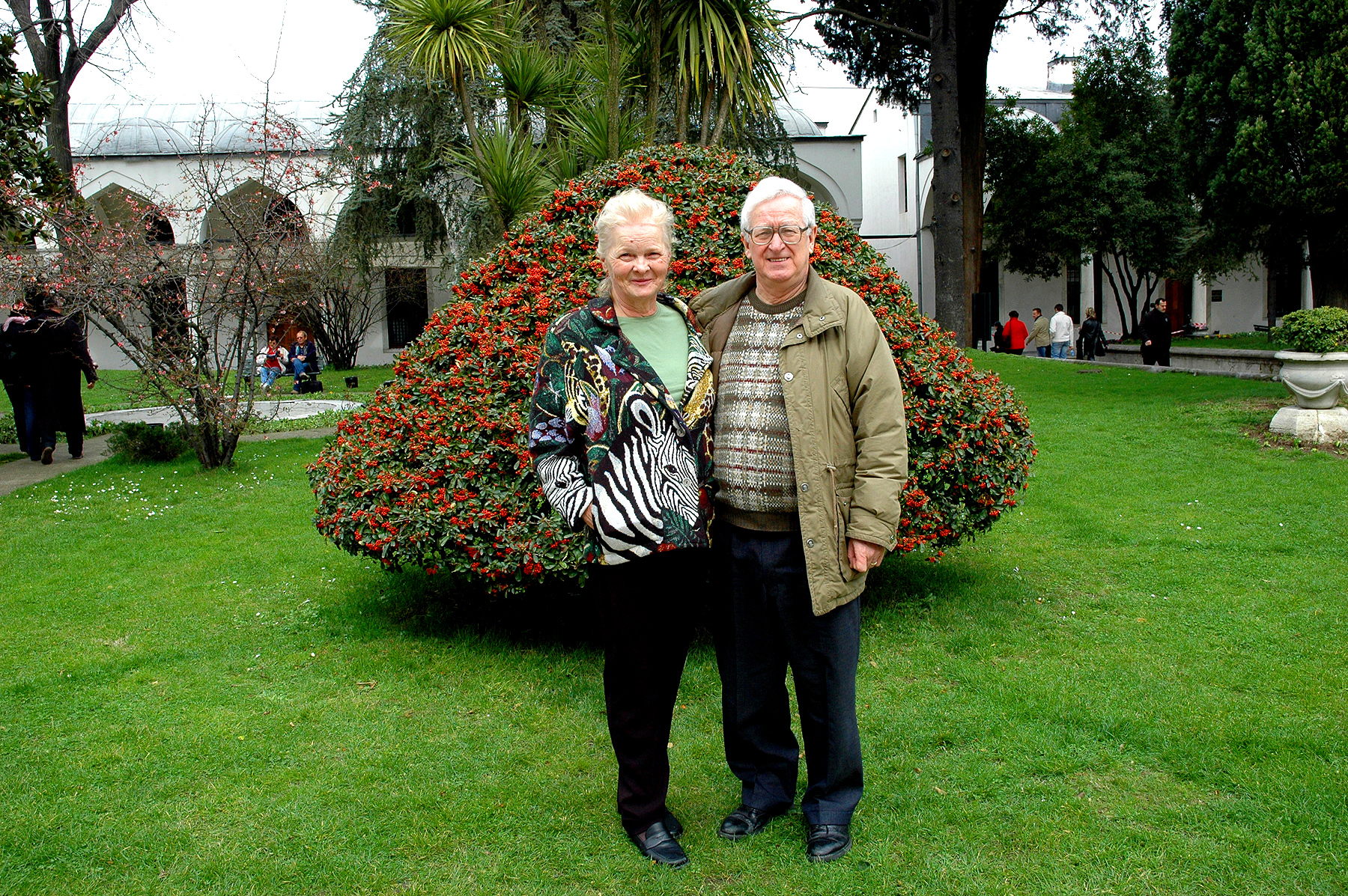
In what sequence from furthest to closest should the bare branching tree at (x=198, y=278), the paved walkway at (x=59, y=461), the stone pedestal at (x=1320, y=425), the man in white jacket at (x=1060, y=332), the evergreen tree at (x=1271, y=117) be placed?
the man in white jacket at (x=1060, y=332) < the evergreen tree at (x=1271, y=117) < the paved walkway at (x=59, y=461) < the bare branching tree at (x=198, y=278) < the stone pedestal at (x=1320, y=425)

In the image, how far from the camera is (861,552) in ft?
9.23

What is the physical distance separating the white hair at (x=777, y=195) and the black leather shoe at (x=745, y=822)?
5.77 feet

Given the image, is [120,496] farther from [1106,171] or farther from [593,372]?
[1106,171]

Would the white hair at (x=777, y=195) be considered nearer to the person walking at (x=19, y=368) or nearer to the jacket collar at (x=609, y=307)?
the jacket collar at (x=609, y=307)

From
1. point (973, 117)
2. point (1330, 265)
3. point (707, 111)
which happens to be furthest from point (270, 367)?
point (1330, 265)

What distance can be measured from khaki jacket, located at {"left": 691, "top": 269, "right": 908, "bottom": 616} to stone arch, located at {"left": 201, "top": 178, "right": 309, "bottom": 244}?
768cm

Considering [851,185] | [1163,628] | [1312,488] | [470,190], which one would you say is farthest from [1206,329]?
[1163,628]

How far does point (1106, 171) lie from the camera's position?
2642 centimetres

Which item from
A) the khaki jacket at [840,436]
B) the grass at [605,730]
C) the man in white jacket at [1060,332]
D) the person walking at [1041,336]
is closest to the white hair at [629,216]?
the khaki jacket at [840,436]

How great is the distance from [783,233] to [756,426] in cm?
54

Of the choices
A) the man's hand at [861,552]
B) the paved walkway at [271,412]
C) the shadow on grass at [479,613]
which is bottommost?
the shadow on grass at [479,613]

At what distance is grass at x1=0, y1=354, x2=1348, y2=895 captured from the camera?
2.94 m

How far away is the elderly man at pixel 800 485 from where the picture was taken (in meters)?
2.79

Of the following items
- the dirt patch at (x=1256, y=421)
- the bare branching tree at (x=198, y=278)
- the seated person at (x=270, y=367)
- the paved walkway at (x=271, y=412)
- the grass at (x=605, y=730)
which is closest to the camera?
the grass at (x=605, y=730)
